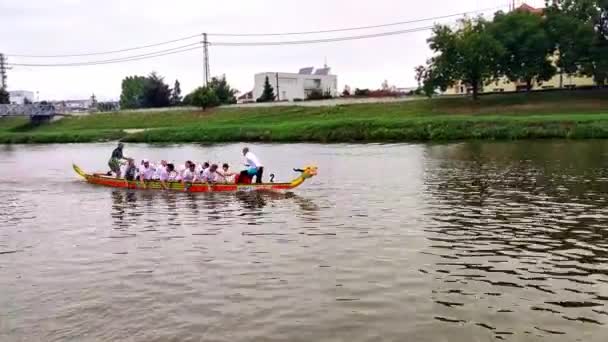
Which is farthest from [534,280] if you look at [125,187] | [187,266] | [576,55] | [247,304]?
[576,55]

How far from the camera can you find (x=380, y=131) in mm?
59000

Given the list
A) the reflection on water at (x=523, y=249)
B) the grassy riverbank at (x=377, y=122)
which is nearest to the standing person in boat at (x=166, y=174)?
the reflection on water at (x=523, y=249)

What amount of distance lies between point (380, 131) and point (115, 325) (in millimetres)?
49891

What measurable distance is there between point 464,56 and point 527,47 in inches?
282

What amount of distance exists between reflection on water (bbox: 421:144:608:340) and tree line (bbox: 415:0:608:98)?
1855 inches

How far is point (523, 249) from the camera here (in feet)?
48.3

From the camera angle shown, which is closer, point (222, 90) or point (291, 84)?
point (222, 90)

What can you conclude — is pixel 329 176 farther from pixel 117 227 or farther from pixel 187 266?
pixel 187 266

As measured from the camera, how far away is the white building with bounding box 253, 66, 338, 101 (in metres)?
123

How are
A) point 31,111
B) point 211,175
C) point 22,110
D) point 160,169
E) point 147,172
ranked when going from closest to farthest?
point 211,175 → point 160,169 → point 147,172 → point 31,111 → point 22,110

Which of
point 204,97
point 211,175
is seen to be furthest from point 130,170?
point 204,97

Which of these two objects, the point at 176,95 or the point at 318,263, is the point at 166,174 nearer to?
the point at 318,263

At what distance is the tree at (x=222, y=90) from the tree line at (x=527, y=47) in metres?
38.3

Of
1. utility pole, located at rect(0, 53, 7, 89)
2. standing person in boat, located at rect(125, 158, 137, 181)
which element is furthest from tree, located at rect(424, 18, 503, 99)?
→ utility pole, located at rect(0, 53, 7, 89)
